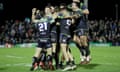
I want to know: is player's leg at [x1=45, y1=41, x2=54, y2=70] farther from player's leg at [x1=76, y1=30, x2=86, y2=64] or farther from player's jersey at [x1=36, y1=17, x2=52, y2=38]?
player's leg at [x1=76, y1=30, x2=86, y2=64]

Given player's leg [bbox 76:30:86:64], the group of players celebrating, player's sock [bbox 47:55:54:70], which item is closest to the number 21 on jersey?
the group of players celebrating

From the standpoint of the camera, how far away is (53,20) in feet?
48.3

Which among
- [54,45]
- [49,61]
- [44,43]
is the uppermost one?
[44,43]

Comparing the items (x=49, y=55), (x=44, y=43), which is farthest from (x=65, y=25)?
(x=49, y=55)

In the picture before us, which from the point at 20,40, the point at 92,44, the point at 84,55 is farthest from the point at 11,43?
the point at 84,55

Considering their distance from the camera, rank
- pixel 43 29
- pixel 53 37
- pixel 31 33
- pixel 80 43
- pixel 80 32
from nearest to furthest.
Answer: pixel 43 29 → pixel 53 37 → pixel 80 32 → pixel 80 43 → pixel 31 33

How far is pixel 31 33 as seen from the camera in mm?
34781

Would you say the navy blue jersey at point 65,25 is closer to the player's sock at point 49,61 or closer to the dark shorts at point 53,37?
the dark shorts at point 53,37

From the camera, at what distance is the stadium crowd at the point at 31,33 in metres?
34.1

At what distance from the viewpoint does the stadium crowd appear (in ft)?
112

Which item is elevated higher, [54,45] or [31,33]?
[54,45]

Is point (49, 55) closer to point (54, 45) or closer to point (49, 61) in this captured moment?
point (49, 61)

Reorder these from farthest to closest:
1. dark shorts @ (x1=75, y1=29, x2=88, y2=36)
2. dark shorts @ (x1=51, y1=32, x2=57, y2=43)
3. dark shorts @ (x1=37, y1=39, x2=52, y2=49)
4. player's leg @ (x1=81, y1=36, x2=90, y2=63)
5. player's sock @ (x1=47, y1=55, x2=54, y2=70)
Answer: player's leg @ (x1=81, y1=36, x2=90, y2=63), dark shorts @ (x1=75, y1=29, x2=88, y2=36), dark shorts @ (x1=51, y1=32, x2=57, y2=43), player's sock @ (x1=47, y1=55, x2=54, y2=70), dark shorts @ (x1=37, y1=39, x2=52, y2=49)

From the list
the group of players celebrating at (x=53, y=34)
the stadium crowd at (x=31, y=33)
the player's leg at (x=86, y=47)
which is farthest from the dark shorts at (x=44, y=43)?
the stadium crowd at (x=31, y=33)
